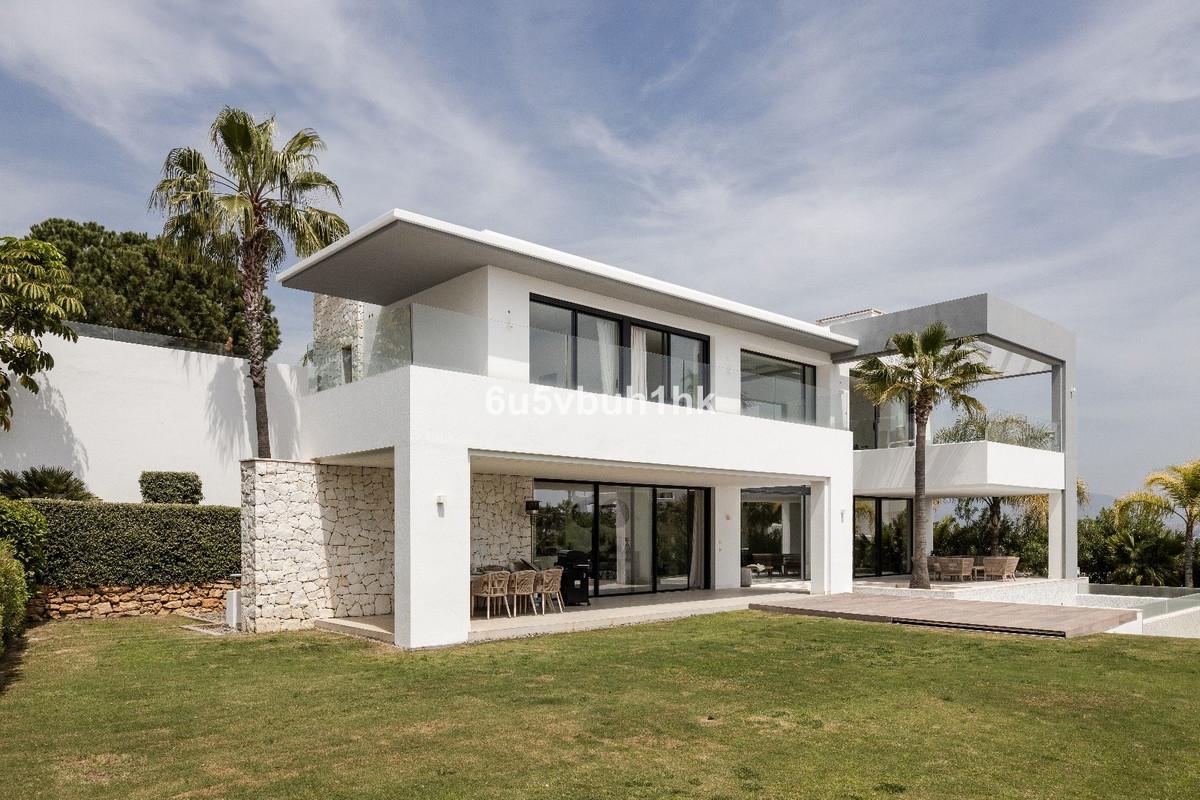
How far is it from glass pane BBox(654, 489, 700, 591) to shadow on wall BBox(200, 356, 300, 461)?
8.50 m

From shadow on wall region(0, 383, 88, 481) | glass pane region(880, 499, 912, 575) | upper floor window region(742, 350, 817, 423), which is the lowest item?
glass pane region(880, 499, 912, 575)

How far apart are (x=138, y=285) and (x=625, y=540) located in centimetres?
1877

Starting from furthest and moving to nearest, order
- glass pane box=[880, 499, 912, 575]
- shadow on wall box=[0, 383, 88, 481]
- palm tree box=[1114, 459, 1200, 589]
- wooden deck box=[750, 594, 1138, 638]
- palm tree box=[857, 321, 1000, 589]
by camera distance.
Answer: glass pane box=[880, 499, 912, 575] < palm tree box=[1114, 459, 1200, 589] < palm tree box=[857, 321, 1000, 589] < shadow on wall box=[0, 383, 88, 481] < wooden deck box=[750, 594, 1138, 638]

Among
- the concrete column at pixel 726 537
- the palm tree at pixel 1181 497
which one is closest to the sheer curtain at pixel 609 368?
the concrete column at pixel 726 537

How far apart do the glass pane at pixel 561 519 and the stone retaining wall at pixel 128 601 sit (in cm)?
607

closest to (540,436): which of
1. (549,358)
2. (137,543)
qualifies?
(549,358)

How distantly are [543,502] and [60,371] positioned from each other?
9.60 m

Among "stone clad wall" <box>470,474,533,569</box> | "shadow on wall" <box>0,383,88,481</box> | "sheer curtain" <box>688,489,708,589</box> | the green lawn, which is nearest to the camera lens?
the green lawn

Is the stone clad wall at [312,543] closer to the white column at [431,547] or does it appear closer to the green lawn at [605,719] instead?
the green lawn at [605,719]

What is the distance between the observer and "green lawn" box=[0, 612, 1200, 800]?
5820mm

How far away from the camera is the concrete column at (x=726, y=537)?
20125 millimetres

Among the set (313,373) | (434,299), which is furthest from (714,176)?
(313,373)

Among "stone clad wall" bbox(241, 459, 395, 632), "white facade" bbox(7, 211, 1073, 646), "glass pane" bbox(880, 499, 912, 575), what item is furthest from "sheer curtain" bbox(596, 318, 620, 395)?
"glass pane" bbox(880, 499, 912, 575)

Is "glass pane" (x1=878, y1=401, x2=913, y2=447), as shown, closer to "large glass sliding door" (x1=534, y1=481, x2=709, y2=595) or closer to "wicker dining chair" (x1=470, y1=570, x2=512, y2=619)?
"large glass sliding door" (x1=534, y1=481, x2=709, y2=595)
